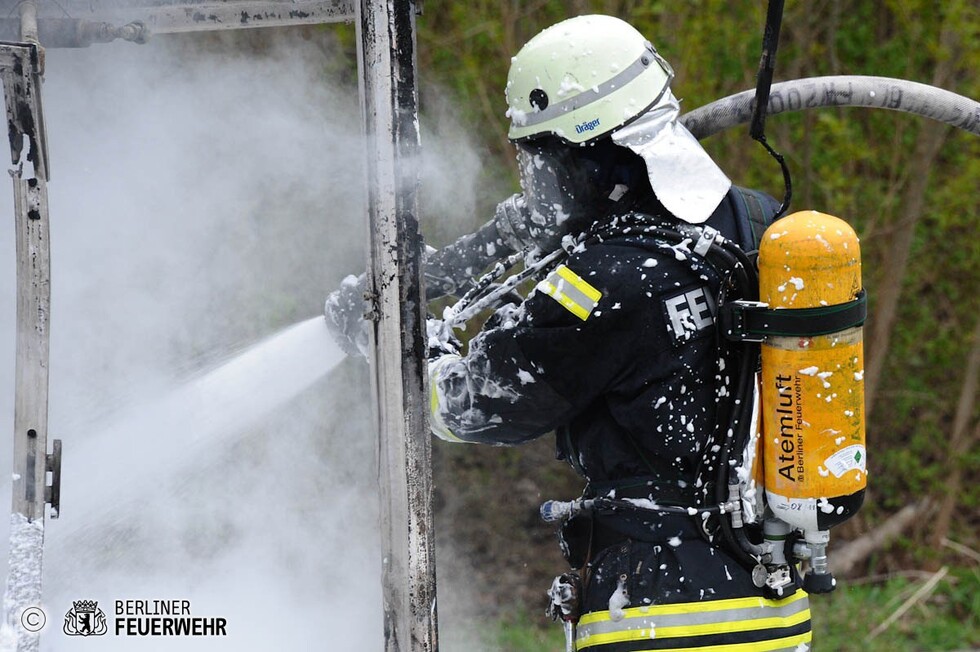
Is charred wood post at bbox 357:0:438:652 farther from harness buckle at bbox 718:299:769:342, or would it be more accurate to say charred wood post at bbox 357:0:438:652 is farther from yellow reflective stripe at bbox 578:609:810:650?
harness buckle at bbox 718:299:769:342

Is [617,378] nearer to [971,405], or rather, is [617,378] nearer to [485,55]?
[485,55]

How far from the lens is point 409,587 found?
6.95 ft

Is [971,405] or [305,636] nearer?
[305,636]

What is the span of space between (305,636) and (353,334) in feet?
4.65

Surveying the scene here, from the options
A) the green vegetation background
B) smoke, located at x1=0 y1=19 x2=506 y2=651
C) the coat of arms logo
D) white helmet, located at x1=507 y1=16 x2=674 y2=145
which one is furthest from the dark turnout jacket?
the green vegetation background

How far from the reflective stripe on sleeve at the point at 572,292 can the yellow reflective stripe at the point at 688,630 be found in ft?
2.26

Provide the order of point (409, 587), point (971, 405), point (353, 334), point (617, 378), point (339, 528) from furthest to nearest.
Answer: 1. point (971, 405)
2. point (339, 528)
3. point (353, 334)
4. point (617, 378)
5. point (409, 587)

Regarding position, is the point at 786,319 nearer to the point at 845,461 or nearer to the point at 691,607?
the point at 845,461

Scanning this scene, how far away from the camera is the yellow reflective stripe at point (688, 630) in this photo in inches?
90.8

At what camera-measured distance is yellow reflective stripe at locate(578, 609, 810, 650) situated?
7.57ft

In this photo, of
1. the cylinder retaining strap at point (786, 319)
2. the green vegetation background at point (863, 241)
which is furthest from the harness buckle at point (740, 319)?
the green vegetation background at point (863, 241)

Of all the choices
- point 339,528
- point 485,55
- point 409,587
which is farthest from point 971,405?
point 409,587

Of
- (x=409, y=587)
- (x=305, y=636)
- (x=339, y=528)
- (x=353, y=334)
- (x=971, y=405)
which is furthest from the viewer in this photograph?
(x=971, y=405)

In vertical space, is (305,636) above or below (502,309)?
below
